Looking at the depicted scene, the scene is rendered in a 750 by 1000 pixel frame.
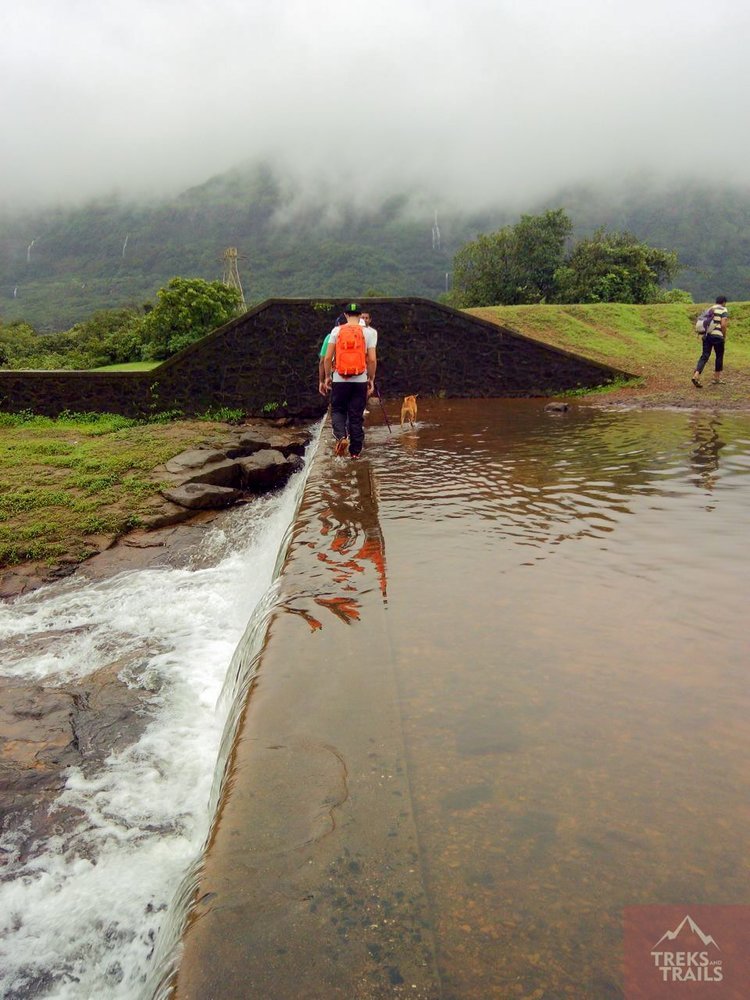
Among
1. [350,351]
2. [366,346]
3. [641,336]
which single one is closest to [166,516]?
[350,351]

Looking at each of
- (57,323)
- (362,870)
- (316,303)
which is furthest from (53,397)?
(57,323)

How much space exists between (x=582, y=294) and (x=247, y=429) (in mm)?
21685

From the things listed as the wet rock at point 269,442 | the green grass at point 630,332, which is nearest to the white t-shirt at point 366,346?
the wet rock at point 269,442

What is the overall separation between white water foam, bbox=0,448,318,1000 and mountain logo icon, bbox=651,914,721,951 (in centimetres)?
134

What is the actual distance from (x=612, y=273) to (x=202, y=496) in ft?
84.8

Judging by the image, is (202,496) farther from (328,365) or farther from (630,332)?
(630,332)

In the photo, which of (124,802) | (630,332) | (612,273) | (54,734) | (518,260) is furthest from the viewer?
(518,260)

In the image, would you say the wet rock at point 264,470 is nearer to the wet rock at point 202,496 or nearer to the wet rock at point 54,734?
the wet rock at point 202,496

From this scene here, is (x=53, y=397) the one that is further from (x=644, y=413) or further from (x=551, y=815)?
(x=551, y=815)

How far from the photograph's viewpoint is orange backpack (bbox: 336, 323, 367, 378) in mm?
6660

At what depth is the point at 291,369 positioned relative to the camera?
1439 cm

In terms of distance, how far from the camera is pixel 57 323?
110250mm

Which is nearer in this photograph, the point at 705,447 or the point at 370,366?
the point at 370,366

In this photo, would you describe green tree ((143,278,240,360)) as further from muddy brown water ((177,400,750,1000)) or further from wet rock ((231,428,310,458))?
muddy brown water ((177,400,750,1000))
